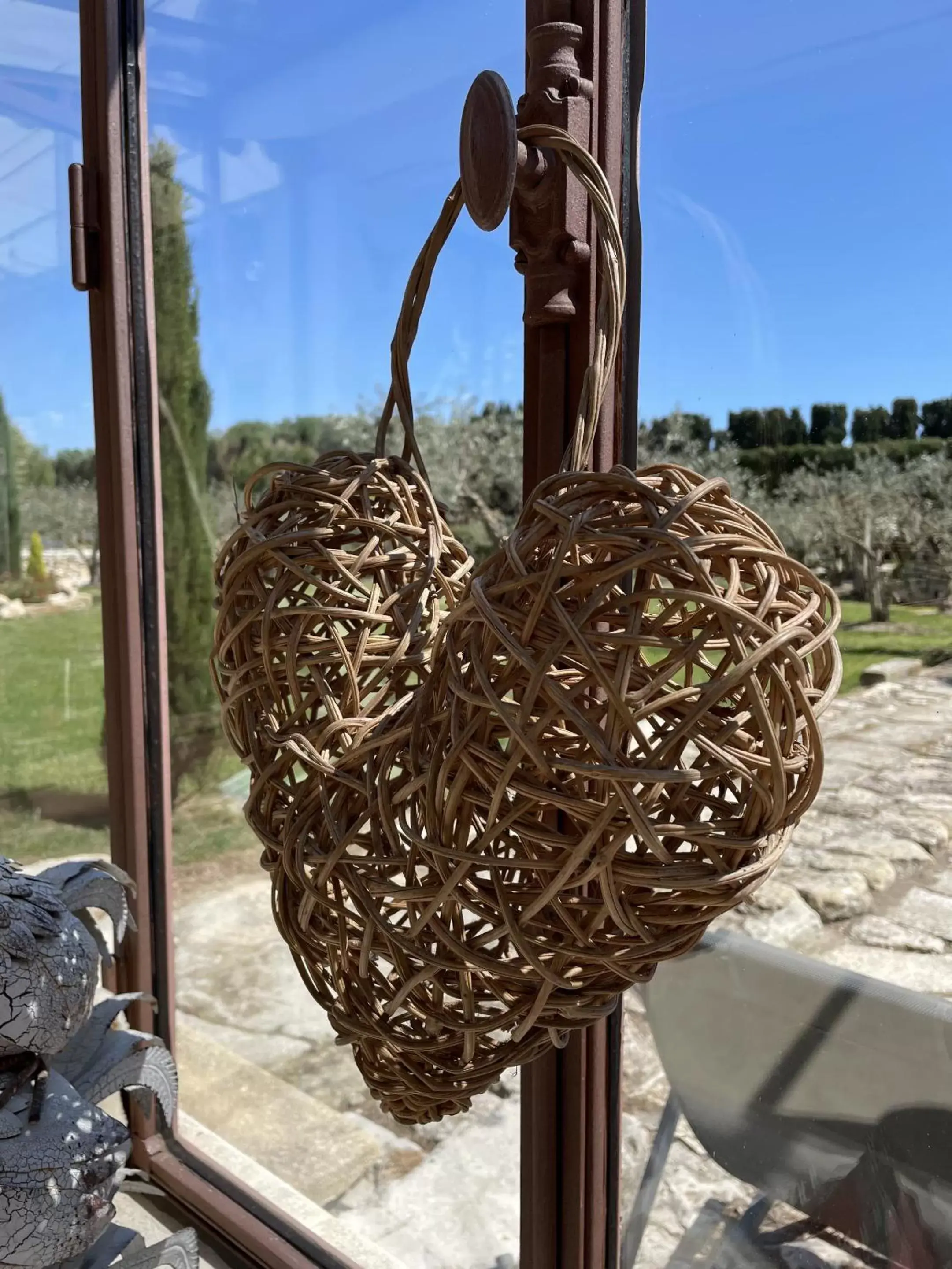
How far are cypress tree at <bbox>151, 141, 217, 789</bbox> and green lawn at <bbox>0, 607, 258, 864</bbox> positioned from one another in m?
0.12

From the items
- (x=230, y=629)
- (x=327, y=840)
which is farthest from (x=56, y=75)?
(x=327, y=840)

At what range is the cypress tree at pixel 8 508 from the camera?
78.0 inches

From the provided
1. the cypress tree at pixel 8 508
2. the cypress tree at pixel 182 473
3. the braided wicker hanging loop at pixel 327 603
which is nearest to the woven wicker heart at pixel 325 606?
the braided wicker hanging loop at pixel 327 603

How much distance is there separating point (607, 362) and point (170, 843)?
38.2 inches

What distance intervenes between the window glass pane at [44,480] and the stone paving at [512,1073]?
0.46 meters

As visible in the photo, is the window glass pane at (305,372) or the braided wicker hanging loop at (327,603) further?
the window glass pane at (305,372)

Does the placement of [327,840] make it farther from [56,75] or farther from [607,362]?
[56,75]

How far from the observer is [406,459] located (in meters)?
0.66

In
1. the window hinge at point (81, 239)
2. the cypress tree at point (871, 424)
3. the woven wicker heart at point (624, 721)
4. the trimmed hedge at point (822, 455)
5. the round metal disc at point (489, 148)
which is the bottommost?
the woven wicker heart at point (624, 721)

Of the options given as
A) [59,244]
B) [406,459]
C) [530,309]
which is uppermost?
[59,244]

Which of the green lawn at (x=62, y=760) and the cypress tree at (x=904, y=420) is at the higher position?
the cypress tree at (x=904, y=420)

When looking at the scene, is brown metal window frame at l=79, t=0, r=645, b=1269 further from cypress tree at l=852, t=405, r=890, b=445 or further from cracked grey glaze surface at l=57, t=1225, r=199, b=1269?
cypress tree at l=852, t=405, r=890, b=445

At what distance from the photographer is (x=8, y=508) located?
81.0 inches

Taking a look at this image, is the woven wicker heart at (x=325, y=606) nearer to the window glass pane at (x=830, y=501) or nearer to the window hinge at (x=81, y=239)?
the window glass pane at (x=830, y=501)
